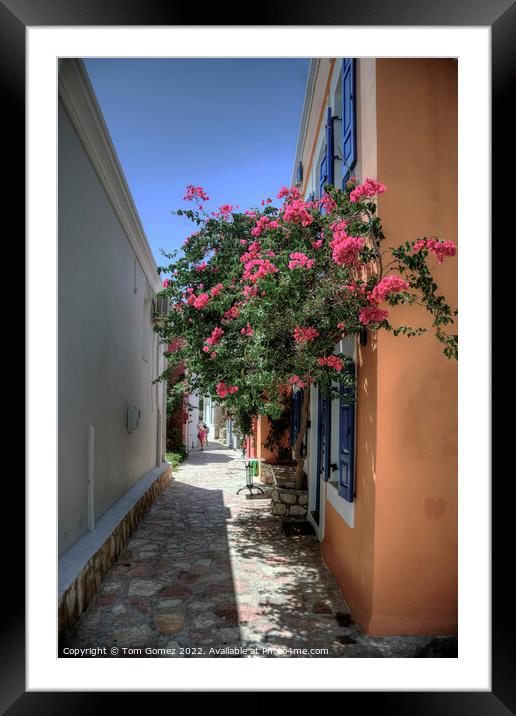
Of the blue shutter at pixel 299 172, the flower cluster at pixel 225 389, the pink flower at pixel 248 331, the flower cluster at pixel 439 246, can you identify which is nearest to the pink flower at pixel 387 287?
the flower cluster at pixel 439 246

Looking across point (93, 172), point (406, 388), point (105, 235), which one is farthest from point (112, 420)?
point (406, 388)

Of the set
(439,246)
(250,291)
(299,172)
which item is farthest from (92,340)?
(299,172)

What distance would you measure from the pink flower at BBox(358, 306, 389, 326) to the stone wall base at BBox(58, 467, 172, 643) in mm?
3327

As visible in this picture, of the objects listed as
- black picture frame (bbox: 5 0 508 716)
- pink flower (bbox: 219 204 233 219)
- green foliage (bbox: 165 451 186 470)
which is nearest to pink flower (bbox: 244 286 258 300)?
black picture frame (bbox: 5 0 508 716)

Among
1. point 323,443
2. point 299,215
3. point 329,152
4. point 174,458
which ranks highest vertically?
point 329,152

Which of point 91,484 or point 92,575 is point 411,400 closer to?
point 92,575

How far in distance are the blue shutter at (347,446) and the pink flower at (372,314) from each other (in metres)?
0.94

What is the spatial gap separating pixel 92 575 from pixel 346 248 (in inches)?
162

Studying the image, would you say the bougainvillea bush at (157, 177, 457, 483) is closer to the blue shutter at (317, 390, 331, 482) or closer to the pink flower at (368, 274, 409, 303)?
the pink flower at (368, 274, 409, 303)

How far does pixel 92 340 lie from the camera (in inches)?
242

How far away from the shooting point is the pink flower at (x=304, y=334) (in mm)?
4281

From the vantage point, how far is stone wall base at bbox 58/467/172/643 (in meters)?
4.13
